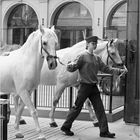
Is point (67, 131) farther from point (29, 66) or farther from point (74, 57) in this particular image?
point (74, 57)

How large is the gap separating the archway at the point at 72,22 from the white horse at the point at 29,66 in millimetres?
20219

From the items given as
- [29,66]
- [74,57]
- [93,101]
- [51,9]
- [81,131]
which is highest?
[51,9]

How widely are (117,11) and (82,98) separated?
1965 cm

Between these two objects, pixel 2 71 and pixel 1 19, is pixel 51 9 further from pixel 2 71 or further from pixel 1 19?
pixel 2 71

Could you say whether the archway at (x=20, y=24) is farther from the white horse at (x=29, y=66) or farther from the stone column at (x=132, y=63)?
the white horse at (x=29, y=66)

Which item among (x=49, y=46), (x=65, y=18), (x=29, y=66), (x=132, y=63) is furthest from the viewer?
(x=65, y=18)

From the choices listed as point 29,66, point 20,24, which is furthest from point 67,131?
point 20,24

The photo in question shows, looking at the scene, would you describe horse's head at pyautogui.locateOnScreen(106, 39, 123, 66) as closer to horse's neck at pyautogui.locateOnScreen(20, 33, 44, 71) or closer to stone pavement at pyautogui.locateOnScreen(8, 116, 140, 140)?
stone pavement at pyautogui.locateOnScreen(8, 116, 140, 140)

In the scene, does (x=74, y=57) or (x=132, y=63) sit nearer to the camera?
(x=74, y=57)

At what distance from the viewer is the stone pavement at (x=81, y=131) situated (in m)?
7.64

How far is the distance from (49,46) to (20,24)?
77.9 ft

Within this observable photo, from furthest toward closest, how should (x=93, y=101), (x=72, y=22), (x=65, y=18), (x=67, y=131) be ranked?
(x=65, y=18) → (x=72, y=22) → (x=67, y=131) → (x=93, y=101)

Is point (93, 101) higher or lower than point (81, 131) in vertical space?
higher

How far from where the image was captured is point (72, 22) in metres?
28.4
